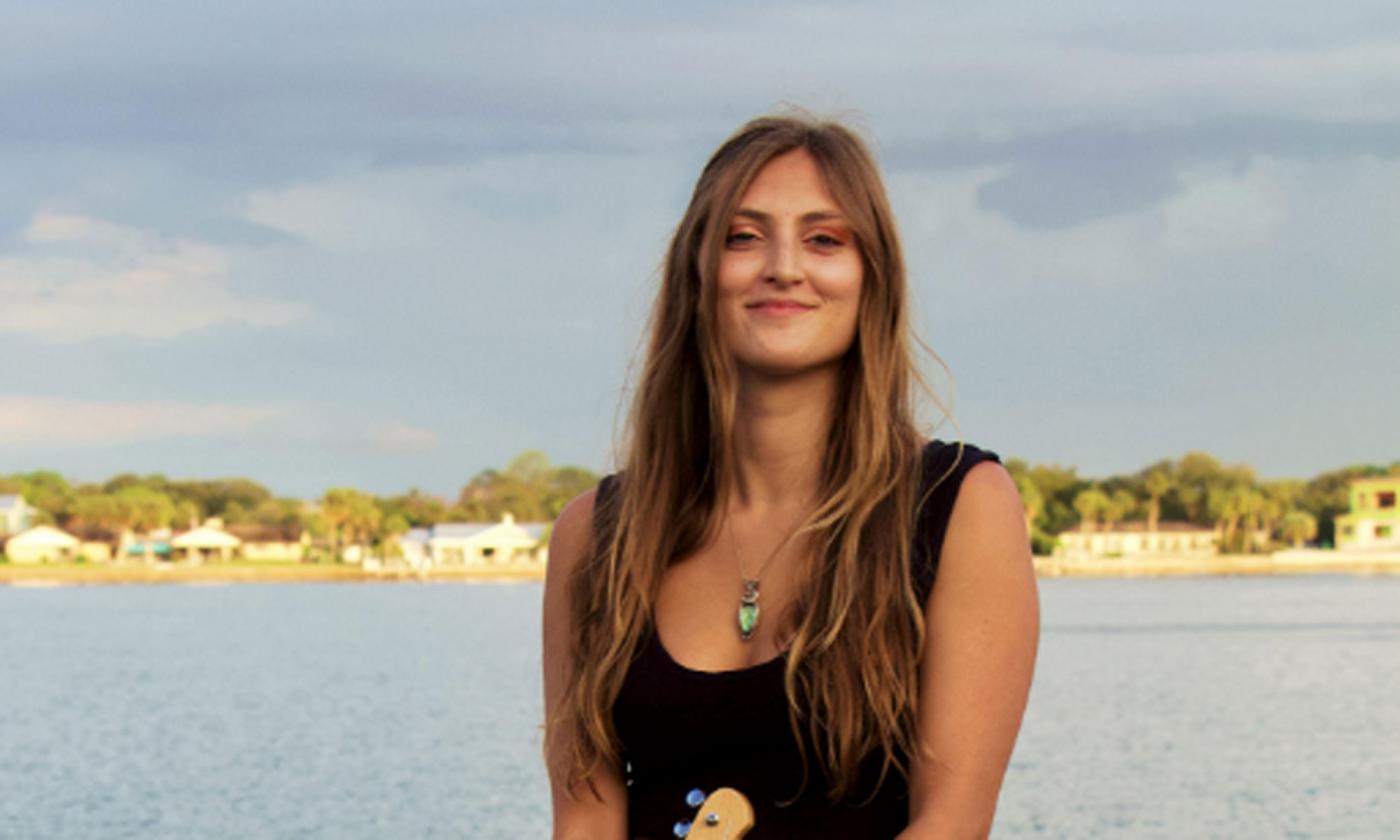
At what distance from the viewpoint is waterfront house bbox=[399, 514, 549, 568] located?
131 metres

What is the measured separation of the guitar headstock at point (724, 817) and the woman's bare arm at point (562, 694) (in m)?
0.23

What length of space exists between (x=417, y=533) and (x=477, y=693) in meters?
93.5

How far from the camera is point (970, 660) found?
8.43ft

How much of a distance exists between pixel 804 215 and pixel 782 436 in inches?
12.7

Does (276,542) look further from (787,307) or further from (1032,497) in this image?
(787,307)

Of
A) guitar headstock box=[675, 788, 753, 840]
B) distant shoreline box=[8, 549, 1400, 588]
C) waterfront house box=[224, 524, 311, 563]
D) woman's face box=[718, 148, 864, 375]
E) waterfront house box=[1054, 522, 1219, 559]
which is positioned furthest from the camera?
waterfront house box=[224, 524, 311, 563]

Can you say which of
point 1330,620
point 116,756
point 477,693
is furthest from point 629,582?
point 1330,620

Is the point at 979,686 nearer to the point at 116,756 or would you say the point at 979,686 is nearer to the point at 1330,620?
the point at 116,756

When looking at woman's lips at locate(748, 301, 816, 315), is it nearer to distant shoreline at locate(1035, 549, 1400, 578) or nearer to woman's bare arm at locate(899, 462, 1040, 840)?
woman's bare arm at locate(899, 462, 1040, 840)

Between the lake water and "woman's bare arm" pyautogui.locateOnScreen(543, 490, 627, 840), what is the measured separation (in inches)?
881

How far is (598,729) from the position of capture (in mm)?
2705

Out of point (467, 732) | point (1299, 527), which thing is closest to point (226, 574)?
point (1299, 527)

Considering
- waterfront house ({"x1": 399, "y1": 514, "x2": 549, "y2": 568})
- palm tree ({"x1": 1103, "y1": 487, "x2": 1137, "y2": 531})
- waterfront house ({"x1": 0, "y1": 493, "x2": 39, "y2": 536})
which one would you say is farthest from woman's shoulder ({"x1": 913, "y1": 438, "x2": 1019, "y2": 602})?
waterfront house ({"x1": 0, "y1": 493, "x2": 39, "y2": 536})

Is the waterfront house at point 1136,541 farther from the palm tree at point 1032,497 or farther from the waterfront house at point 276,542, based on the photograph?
the waterfront house at point 276,542
